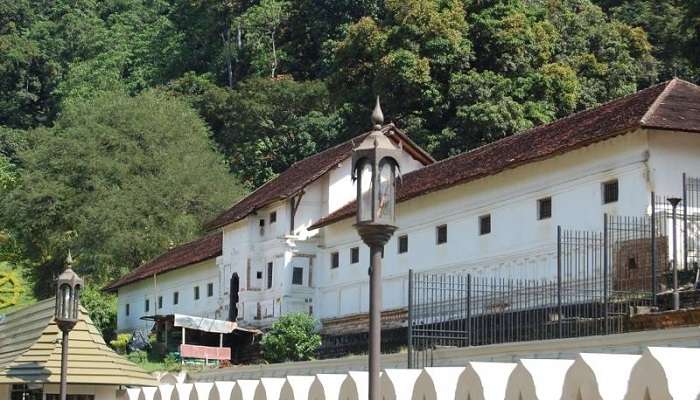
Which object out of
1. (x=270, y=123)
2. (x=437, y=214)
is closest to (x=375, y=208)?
(x=437, y=214)

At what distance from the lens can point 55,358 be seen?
2555 centimetres

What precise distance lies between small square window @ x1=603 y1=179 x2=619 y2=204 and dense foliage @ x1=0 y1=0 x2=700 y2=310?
21117mm

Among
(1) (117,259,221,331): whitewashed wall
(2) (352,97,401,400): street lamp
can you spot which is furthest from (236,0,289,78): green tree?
(2) (352,97,401,400): street lamp

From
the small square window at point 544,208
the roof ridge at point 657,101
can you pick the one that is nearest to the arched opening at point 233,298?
the small square window at point 544,208

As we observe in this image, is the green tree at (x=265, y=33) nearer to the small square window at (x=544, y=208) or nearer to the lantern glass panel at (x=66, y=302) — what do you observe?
the small square window at (x=544, y=208)

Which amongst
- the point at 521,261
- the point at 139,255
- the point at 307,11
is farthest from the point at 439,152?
the point at 307,11

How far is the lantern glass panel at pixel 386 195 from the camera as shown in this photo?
43.7 feet

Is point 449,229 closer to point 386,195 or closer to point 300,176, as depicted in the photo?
point 300,176

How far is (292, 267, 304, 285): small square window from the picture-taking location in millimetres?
46531

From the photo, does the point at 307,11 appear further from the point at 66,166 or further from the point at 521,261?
the point at 521,261

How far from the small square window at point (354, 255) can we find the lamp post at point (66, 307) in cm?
1988

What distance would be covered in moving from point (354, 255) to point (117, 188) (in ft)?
70.3

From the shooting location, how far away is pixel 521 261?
3344 cm

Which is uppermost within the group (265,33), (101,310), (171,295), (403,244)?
(265,33)
